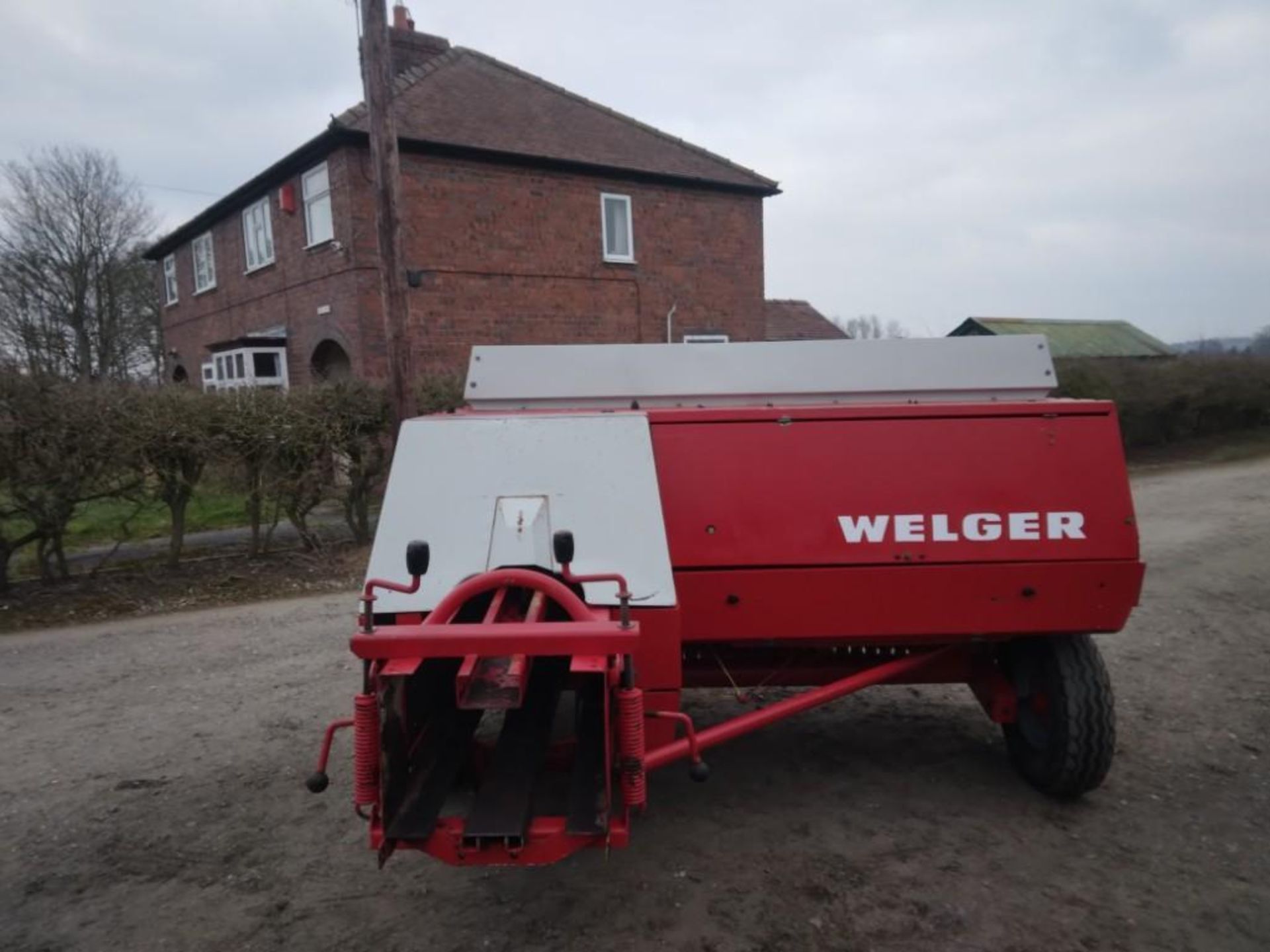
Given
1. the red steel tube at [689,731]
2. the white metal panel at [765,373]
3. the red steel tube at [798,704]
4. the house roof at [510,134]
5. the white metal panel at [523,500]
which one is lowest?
the red steel tube at [798,704]

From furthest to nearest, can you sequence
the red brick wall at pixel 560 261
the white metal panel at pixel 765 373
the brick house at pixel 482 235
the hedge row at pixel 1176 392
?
the hedge row at pixel 1176 392 → the red brick wall at pixel 560 261 → the brick house at pixel 482 235 → the white metal panel at pixel 765 373

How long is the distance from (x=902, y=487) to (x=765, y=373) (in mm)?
868

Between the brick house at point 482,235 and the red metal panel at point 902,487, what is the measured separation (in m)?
12.9

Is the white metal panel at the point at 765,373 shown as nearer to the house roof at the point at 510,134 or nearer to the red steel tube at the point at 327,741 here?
the red steel tube at the point at 327,741

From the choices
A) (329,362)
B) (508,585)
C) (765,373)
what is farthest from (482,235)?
(508,585)

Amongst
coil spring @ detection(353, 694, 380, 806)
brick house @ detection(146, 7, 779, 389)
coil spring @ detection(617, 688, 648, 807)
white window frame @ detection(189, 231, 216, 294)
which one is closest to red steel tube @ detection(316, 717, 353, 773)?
coil spring @ detection(353, 694, 380, 806)

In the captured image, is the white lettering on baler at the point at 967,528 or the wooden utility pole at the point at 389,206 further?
the wooden utility pole at the point at 389,206

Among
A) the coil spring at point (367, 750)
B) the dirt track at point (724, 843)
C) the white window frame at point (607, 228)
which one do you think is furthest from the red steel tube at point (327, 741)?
the white window frame at point (607, 228)

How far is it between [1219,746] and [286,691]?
16.9 ft

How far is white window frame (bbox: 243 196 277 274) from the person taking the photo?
1808cm

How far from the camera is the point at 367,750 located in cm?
255

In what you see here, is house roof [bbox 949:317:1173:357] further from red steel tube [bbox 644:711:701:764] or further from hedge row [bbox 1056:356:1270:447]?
red steel tube [bbox 644:711:701:764]

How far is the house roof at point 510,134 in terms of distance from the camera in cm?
1578

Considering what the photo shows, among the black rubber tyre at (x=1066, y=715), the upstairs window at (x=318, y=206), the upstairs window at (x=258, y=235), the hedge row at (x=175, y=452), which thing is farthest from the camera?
the upstairs window at (x=258, y=235)
